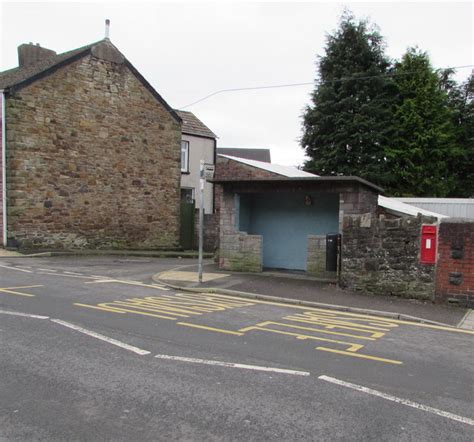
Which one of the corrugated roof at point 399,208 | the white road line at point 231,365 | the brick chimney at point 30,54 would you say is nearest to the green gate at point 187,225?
the brick chimney at point 30,54

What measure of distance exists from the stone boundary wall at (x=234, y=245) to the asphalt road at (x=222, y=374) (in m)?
5.00

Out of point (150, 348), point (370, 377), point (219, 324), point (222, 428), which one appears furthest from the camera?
point (219, 324)

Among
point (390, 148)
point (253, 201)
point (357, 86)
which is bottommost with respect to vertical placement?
point (253, 201)

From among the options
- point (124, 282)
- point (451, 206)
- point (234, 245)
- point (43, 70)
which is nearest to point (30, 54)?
point (43, 70)

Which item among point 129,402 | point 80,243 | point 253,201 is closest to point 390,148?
point 253,201

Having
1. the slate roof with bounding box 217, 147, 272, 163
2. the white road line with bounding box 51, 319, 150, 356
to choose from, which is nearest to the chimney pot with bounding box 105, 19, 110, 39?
the white road line with bounding box 51, 319, 150, 356

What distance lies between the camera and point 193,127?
27.7 m

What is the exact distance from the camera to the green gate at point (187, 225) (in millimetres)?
24438

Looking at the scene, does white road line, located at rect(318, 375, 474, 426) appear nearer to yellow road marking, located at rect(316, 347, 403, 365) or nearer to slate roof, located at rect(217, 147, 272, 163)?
yellow road marking, located at rect(316, 347, 403, 365)

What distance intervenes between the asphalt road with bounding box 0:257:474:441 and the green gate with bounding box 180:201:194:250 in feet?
51.1

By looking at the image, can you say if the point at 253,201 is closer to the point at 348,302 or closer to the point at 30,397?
the point at 348,302

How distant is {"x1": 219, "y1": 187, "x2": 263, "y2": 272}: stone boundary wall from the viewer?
45.3 ft

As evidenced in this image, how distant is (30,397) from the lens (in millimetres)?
4254

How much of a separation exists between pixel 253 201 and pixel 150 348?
9.86 metres
